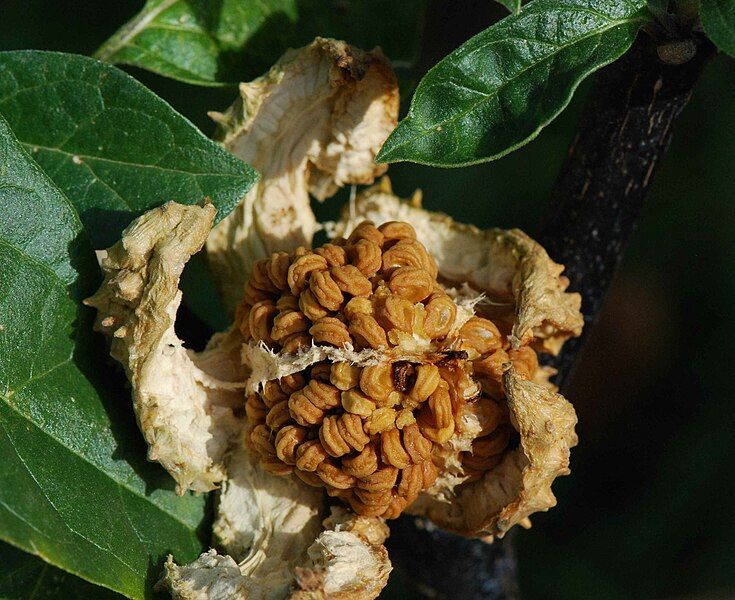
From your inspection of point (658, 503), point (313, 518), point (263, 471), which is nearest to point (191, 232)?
point (263, 471)

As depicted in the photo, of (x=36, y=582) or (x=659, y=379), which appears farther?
(x=659, y=379)

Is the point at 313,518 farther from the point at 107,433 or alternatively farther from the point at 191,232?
the point at 191,232

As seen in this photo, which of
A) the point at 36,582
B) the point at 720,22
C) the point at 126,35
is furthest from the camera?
the point at 126,35

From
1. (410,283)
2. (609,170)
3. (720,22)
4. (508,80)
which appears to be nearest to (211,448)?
(410,283)

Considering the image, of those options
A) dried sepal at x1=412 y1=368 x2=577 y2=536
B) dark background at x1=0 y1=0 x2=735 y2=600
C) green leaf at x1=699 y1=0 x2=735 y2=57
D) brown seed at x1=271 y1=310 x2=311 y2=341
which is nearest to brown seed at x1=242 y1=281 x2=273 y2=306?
brown seed at x1=271 y1=310 x2=311 y2=341

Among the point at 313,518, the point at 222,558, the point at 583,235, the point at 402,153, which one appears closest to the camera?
the point at 402,153

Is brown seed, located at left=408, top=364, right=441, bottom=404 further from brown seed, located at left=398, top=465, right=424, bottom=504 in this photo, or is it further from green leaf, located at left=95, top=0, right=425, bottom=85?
green leaf, located at left=95, top=0, right=425, bottom=85

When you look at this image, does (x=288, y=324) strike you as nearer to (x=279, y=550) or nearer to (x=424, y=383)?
(x=424, y=383)
